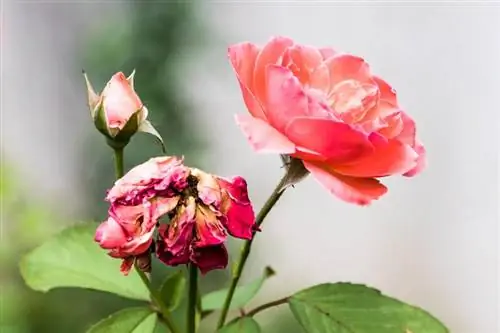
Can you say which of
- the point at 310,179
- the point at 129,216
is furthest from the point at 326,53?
the point at 310,179

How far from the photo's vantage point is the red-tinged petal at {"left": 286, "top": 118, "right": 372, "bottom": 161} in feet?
1.05

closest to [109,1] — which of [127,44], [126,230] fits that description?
[127,44]

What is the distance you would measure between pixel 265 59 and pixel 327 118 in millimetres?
45

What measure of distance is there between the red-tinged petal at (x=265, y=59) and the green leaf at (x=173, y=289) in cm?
12

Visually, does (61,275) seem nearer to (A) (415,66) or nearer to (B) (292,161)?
(B) (292,161)

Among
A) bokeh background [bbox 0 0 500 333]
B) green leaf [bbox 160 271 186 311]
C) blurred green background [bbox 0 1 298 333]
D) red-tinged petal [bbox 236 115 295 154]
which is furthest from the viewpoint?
bokeh background [bbox 0 0 500 333]

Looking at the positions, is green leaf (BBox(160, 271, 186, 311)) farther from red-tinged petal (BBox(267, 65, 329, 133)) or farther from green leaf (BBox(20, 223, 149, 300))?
red-tinged petal (BBox(267, 65, 329, 133))

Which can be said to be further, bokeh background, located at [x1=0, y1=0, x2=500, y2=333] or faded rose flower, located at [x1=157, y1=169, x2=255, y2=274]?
bokeh background, located at [x1=0, y1=0, x2=500, y2=333]

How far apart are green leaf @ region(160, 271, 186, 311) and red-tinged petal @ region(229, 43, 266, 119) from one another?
12 cm

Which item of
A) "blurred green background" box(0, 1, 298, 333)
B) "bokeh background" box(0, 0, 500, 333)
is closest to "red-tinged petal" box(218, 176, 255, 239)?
"blurred green background" box(0, 1, 298, 333)

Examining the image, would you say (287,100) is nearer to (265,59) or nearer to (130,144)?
(265,59)

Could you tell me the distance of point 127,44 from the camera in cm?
107

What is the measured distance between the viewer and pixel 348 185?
0.33 meters

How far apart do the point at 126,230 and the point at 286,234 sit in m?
1.07
